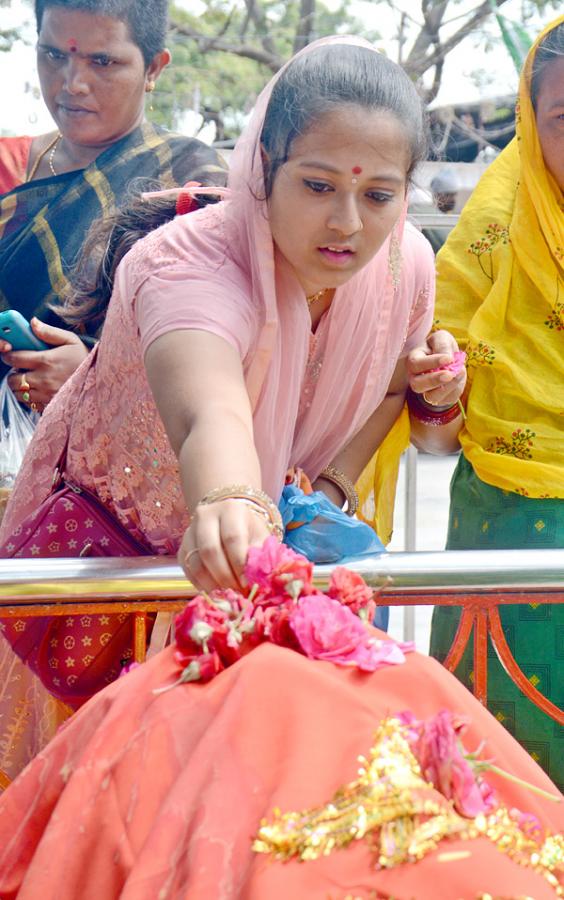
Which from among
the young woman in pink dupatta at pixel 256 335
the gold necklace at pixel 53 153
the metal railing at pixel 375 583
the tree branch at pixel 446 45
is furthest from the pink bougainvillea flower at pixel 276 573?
the tree branch at pixel 446 45

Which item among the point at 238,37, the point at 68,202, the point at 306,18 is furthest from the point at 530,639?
the point at 238,37

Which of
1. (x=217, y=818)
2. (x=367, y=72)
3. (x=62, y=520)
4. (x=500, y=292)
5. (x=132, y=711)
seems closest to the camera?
(x=217, y=818)

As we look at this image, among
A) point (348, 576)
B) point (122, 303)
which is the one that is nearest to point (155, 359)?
point (122, 303)

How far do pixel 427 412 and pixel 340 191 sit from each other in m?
0.65

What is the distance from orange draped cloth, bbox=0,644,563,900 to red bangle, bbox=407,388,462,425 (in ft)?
3.52

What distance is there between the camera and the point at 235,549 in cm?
137

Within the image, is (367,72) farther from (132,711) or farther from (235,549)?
(132,711)

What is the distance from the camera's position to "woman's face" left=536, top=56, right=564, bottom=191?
242 centimetres

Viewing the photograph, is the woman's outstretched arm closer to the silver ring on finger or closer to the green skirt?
the silver ring on finger

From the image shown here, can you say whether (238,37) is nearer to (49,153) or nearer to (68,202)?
(49,153)

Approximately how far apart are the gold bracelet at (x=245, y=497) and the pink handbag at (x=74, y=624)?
582mm

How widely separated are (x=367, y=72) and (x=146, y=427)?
612 millimetres

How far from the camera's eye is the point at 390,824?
3.51 feet

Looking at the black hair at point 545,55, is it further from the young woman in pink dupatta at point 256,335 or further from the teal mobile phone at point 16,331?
the teal mobile phone at point 16,331
